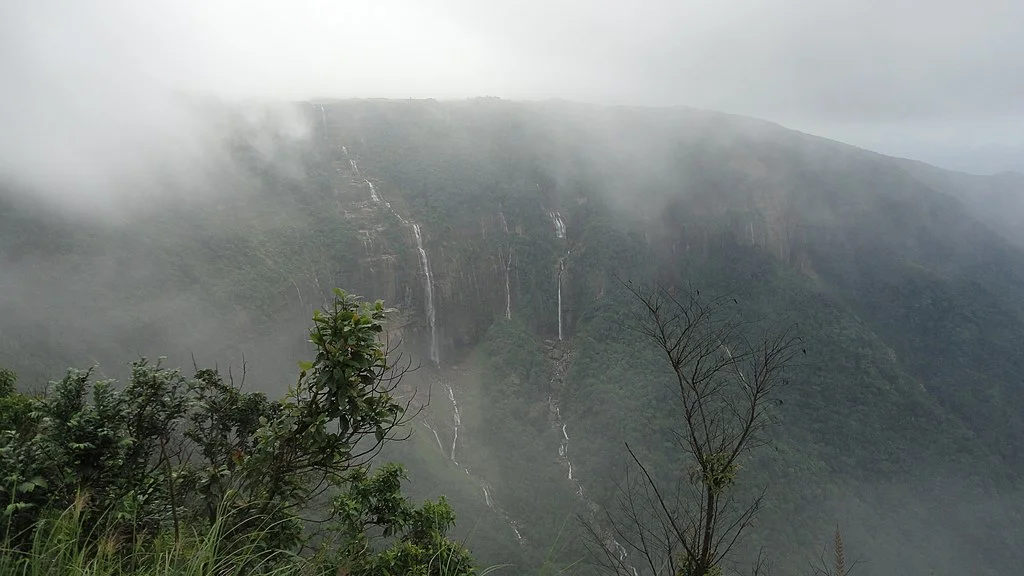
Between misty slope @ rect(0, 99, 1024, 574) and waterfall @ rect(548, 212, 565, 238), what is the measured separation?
13.2 inches

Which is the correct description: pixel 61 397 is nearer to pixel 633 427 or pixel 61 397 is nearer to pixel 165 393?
pixel 165 393

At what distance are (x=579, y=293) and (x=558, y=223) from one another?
11157 millimetres

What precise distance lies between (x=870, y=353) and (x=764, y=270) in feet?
51.0

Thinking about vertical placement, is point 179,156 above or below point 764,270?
above

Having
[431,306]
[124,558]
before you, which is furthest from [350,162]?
[124,558]

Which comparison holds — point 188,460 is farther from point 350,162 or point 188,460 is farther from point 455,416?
point 350,162

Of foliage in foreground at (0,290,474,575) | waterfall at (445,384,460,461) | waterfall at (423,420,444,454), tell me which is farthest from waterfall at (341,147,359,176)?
foliage in foreground at (0,290,474,575)

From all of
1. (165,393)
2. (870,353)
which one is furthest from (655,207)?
(165,393)

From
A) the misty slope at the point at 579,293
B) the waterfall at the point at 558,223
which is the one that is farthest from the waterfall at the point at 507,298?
the waterfall at the point at 558,223

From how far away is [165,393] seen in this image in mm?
5547

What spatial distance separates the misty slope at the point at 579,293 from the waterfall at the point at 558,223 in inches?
13.2

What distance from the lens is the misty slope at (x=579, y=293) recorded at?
40500mm

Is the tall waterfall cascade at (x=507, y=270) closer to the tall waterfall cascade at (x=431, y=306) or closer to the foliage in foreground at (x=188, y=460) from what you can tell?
the tall waterfall cascade at (x=431, y=306)

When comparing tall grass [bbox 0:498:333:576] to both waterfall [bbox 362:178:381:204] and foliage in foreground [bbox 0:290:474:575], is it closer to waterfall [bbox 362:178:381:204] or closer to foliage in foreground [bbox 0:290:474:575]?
foliage in foreground [bbox 0:290:474:575]
